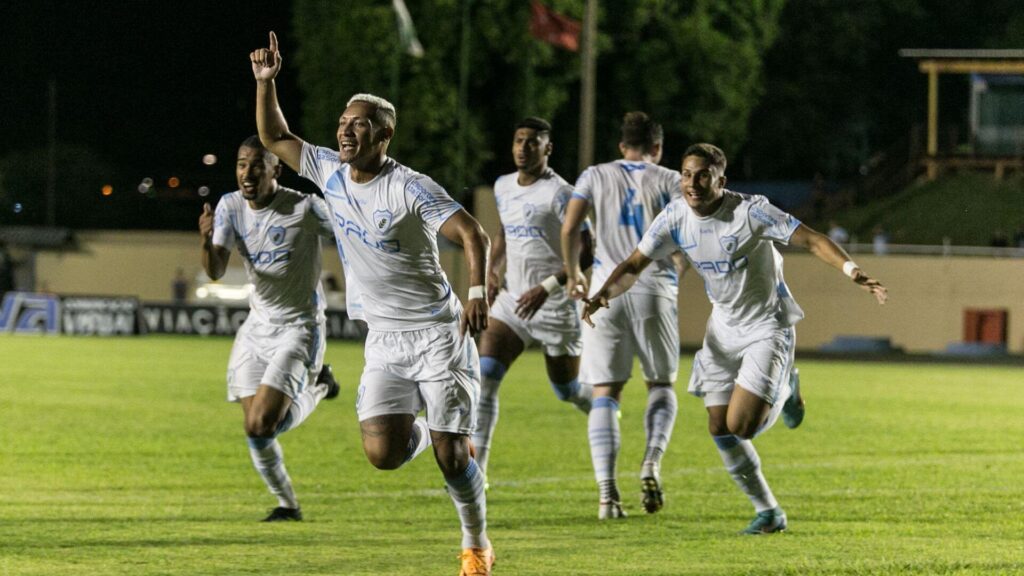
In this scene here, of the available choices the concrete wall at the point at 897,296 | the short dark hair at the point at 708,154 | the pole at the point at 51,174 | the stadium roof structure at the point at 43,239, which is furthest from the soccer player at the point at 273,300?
the pole at the point at 51,174

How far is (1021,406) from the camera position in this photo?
21438 mm

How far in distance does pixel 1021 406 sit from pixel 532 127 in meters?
11.9

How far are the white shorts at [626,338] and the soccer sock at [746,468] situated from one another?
1.36m

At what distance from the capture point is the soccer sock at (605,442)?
1080 cm

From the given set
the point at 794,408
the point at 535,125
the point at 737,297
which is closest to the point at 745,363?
the point at 737,297

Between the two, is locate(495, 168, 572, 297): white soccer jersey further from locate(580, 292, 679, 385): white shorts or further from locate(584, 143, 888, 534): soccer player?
locate(584, 143, 888, 534): soccer player

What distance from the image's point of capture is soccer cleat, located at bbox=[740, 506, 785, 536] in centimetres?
1005

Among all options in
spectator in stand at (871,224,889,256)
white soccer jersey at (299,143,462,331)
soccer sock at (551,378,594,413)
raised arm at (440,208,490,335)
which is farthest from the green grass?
raised arm at (440,208,490,335)

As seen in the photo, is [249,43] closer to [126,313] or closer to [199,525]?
[126,313]

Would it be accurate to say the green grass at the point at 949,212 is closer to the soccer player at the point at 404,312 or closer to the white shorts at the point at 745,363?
the white shorts at the point at 745,363

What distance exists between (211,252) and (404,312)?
249 cm

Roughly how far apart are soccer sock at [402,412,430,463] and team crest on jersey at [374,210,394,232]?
3.27ft

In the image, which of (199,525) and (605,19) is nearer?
(199,525)

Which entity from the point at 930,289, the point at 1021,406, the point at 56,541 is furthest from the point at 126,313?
the point at 56,541
